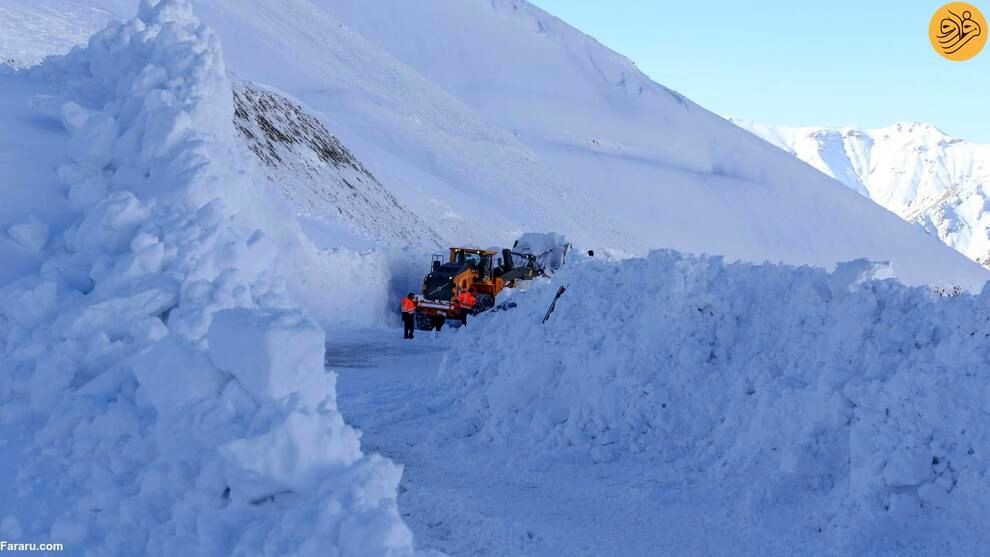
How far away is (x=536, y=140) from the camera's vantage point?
92.2 metres

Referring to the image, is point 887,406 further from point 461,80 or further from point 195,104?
point 461,80

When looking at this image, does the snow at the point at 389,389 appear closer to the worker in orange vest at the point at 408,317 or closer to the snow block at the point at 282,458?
the snow block at the point at 282,458

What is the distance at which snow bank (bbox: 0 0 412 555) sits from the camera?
539cm

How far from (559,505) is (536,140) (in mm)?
84282

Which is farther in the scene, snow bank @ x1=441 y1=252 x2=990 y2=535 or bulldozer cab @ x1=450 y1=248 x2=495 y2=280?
bulldozer cab @ x1=450 y1=248 x2=495 y2=280

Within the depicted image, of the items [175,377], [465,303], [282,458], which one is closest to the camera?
[282,458]

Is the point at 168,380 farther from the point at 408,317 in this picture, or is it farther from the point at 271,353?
the point at 408,317

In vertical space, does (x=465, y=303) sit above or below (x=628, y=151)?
below

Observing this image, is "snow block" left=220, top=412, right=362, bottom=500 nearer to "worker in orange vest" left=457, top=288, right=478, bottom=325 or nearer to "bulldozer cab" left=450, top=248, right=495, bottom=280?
"worker in orange vest" left=457, top=288, right=478, bottom=325

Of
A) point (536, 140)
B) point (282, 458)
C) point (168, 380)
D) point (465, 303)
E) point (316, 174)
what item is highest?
point (536, 140)

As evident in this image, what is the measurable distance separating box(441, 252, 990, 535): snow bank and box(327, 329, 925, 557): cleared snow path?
322mm

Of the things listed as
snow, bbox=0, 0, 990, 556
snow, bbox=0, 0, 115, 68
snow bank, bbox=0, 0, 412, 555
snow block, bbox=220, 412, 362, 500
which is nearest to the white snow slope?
snow, bbox=0, 0, 115, 68

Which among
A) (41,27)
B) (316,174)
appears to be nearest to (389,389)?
(41,27)

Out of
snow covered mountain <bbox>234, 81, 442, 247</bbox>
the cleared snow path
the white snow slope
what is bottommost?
the cleared snow path
